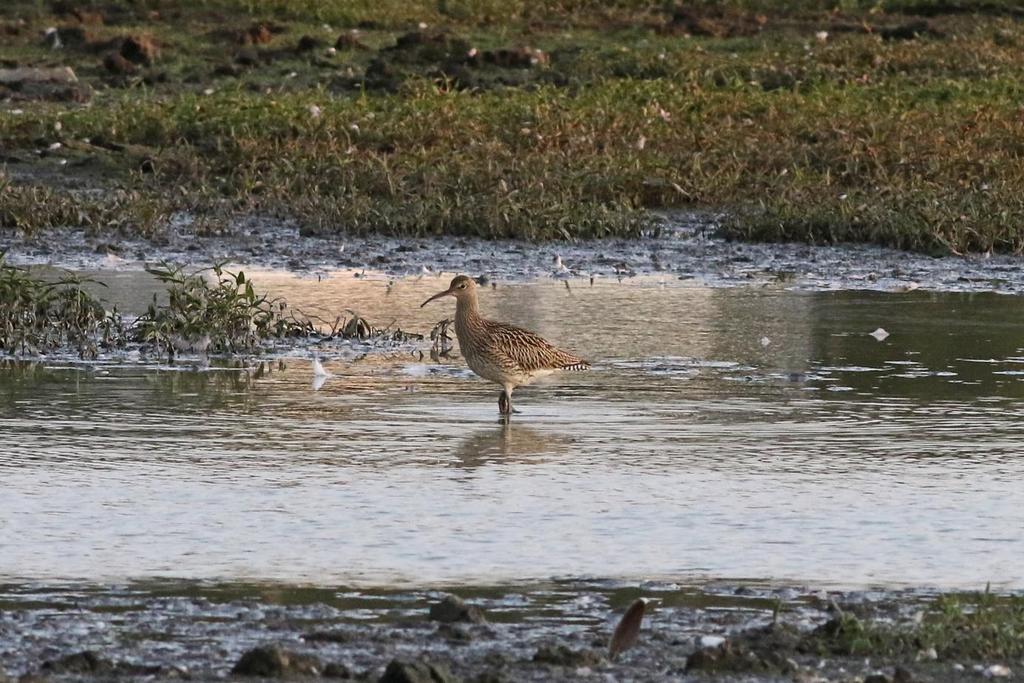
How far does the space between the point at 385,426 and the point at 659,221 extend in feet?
22.5

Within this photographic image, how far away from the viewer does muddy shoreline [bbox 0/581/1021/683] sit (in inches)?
215

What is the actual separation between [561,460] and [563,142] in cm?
929

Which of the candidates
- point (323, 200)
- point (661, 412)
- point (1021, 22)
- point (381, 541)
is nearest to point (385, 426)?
point (661, 412)

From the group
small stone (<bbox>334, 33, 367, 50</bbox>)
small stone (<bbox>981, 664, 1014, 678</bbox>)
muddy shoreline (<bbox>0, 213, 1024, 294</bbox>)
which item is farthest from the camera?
small stone (<bbox>334, 33, 367, 50</bbox>)

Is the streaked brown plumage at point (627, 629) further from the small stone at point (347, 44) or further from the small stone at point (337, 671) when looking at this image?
the small stone at point (347, 44)

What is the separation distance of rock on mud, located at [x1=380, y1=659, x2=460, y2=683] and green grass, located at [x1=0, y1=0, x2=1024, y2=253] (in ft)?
31.6

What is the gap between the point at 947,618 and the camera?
5801 millimetres

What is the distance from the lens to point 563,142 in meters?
17.5

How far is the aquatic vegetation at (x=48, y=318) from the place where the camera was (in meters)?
10.7

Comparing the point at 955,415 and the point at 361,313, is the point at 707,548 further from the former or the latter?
the point at 361,313

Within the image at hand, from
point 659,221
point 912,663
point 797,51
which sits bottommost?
point 912,663

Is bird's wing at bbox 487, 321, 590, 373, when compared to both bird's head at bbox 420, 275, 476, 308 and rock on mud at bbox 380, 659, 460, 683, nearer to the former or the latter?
bird's head at bbox 420, 275, 476, 308

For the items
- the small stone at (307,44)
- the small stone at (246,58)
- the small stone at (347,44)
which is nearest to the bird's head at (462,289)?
the small stone at (246,58)

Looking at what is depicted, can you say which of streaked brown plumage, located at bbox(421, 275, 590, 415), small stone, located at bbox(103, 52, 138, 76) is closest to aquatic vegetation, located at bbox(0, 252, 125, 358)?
streaked brown plumage, located at bbox(421, 275, 590, 415)
